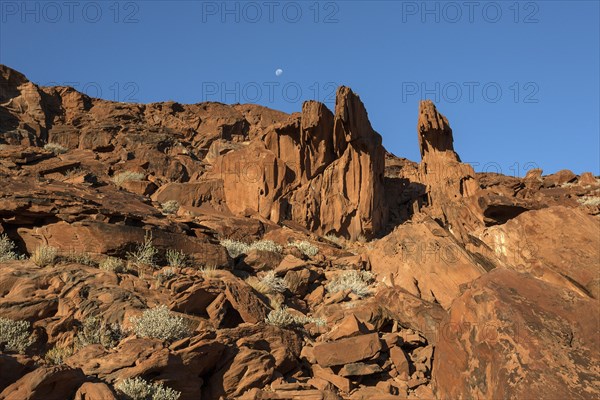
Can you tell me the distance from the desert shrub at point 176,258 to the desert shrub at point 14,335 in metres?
4.16

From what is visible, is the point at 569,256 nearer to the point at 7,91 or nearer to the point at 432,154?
the point at 432,154

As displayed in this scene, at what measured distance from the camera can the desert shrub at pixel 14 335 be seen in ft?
20.5

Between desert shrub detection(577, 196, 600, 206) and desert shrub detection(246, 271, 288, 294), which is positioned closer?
desert shrub detection(246, 271, 288, 294)

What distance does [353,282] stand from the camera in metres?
11.3

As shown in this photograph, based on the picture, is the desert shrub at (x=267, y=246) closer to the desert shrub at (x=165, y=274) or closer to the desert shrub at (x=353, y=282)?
the desert shrub at (x=353, y=282)

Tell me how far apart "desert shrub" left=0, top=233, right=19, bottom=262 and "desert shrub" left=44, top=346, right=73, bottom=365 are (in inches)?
137

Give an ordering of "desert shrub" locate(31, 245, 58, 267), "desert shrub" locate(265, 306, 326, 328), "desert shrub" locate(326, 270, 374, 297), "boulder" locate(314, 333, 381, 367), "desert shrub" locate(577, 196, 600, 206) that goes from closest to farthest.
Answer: "boulder" locate(314, 333, 381, 367) < "desert shrub" locate(265, 306, 326, 328) < "desert shrub" locate(31, 245, 58, 267) < "desert shrub" locate(326, 270, 374, 297) < "desert shrub" locate(577, 196, 600, 206)

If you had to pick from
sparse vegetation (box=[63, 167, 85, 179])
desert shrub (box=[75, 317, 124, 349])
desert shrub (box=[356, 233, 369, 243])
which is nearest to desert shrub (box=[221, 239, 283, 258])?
desert shrub (box=[75, 317, 124, 349])

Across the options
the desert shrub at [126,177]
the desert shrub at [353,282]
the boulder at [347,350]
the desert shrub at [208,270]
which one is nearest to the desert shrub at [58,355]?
the desert shrub at [208,270]

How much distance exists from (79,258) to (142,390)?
4873mm

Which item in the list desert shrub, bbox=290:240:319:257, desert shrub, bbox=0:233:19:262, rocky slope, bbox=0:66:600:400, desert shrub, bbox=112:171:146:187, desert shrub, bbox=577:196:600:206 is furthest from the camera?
desert shrub, bbox=577:196:600:206

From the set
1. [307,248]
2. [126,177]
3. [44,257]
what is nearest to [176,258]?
[44,257]

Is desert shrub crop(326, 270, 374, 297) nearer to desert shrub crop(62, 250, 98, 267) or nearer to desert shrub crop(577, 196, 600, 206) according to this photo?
desert shrub crop(62, 250, 98, 267)

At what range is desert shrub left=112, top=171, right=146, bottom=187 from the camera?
21.4 meters
